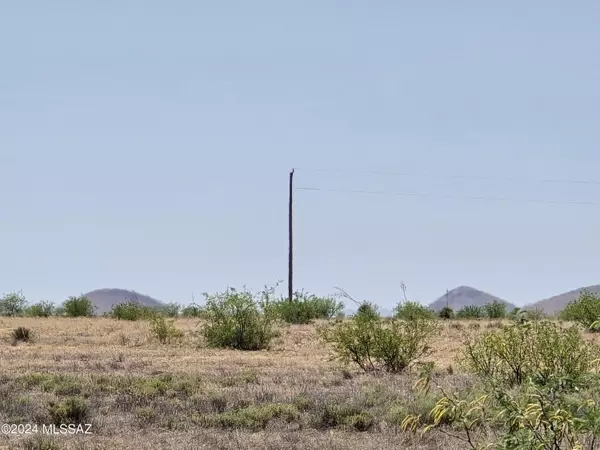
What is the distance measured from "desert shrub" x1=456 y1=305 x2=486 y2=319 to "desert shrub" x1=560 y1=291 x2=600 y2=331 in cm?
1287

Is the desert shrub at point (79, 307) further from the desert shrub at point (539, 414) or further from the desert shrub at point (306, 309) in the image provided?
the desert shrub at point (539, 414)

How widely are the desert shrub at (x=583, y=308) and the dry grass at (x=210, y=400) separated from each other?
15462mm

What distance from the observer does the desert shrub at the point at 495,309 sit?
52344 millimetres

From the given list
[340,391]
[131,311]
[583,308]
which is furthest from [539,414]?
[131,311]

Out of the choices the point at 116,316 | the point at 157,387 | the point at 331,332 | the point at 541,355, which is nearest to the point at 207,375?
the point at 157,387

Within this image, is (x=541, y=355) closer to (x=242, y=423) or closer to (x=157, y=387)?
(x=242, y=423)

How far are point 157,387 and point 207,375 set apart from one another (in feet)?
8.38

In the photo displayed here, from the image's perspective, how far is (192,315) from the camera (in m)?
49.7

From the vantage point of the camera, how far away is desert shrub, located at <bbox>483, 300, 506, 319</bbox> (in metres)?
52.3

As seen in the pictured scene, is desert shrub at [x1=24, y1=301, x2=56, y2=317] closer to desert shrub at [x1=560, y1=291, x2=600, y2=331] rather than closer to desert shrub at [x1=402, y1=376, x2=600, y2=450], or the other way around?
desert shrub at [x1=560, y1=291, x2=600, y2=331]

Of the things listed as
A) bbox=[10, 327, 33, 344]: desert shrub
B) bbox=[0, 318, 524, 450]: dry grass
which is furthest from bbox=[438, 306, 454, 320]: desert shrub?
bbox=[10, 327, 33, 344]: desert shrub

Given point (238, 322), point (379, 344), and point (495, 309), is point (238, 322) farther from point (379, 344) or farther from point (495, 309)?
point (495, 309)

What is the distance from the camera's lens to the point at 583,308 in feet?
122

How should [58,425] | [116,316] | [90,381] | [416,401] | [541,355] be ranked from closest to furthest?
[58,425] < [416,401] < [541,355] < [90,381] < [116,316]
